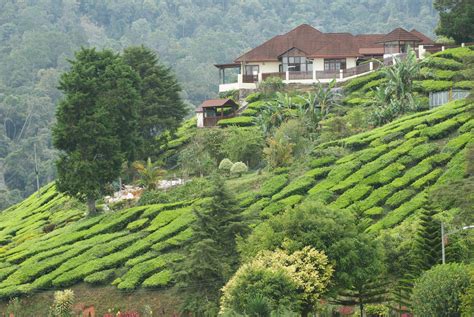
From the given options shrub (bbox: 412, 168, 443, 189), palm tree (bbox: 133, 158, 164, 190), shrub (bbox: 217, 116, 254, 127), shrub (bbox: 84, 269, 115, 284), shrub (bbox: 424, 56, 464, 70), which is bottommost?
shrub (bbox: 84, 269, 115, 284)

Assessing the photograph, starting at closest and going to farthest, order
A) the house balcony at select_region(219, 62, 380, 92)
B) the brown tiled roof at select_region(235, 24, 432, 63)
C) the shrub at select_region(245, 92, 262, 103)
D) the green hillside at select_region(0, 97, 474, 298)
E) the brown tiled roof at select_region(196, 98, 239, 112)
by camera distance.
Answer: the green hillside at select_region(0, 97, 474, 298)
the brown tiled roof at select_region(196, 98, 239, 112)
the shrub at select_region(245, 92, 262, 103)
the house balcony at select_region(219, 62, 380, 92)
the brown tiled roof at select_region(235, 24, 432, 63)

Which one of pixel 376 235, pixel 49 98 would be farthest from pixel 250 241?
pixel 49 98

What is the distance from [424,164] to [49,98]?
109529 millimetres

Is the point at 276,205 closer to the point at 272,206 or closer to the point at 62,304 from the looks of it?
the point at 272,206

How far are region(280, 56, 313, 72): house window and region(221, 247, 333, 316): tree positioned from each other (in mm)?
53137

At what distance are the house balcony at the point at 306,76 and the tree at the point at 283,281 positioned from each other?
1850 inches

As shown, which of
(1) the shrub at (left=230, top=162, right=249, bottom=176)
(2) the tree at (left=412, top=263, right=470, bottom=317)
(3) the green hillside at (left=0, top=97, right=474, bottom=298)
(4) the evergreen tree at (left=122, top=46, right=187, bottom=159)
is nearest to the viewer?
(2) the tree at (left=412, top=263, right=470, bottom=317)

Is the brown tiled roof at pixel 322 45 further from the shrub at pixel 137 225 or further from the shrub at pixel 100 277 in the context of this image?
the shrub at pixel 100 277

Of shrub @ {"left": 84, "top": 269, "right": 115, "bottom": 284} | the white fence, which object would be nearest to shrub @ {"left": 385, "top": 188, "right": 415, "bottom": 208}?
shrub @ {"left": 84, "top": 269, "right": 115, "bottom": 284}

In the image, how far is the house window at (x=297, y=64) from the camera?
336ft

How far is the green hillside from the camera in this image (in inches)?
2532

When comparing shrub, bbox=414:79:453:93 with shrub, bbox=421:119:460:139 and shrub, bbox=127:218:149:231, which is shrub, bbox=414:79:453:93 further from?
shrub, bbox=127:218:149:231

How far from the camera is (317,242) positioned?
167ft

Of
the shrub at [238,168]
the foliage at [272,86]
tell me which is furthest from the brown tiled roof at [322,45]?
the shrub at [238,168]
